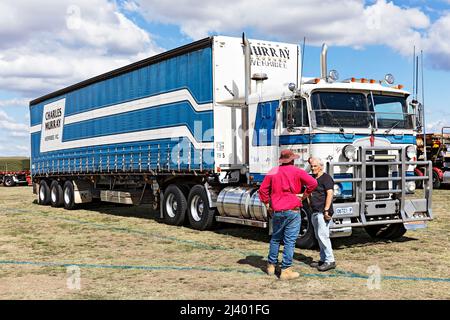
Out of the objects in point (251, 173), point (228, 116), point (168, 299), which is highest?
point (228, 116)

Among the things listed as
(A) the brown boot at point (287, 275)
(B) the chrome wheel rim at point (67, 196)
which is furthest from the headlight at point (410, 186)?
(B) the chrome wheel rim at point (67, 196)

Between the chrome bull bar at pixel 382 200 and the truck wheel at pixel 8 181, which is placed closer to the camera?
the chrome bull bar at pixel 382 200

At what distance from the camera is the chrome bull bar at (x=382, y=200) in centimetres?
980

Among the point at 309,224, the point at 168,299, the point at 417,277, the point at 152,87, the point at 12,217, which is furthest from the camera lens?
the point at 12,217

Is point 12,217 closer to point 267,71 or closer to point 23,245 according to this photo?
point 23,245

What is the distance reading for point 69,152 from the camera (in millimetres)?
20656

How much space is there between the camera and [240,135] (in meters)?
12.9

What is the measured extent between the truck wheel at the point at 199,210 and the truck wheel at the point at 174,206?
0.29 meters

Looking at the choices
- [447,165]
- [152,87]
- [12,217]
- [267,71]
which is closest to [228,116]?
[267,71]

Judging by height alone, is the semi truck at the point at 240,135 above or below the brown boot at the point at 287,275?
above

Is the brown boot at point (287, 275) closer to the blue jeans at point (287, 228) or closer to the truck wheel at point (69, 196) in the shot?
the blue jeans at point (287, 228)
